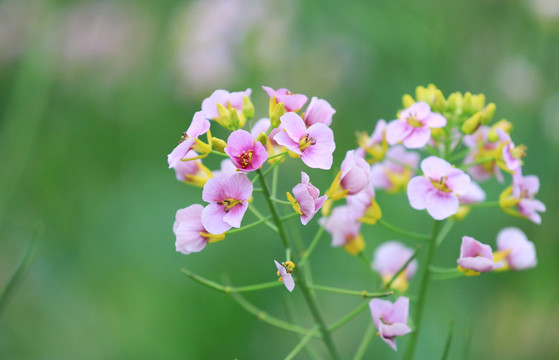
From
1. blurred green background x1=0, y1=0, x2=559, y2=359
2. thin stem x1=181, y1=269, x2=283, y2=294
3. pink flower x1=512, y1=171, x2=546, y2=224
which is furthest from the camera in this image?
blurred green background x1=0, y1=0, x2=559, y2=359

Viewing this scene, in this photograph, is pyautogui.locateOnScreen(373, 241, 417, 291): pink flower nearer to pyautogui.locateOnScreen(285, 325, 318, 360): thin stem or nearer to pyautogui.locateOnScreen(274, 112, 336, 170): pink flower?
pyautogui.locateOnScreen(285, 325, 318, 360): thin stem

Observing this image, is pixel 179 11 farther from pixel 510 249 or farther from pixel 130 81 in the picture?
pixel 510 249

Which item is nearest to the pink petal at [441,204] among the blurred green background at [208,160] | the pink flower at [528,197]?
the pink flower at [528,197]

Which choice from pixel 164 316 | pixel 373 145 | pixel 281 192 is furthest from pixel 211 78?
pixel 373 145

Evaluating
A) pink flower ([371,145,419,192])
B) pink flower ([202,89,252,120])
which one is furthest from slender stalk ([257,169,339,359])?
pink flower ([371,145,419,192])

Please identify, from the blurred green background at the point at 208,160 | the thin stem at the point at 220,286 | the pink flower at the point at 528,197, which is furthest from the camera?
the blurred green background at the point at 208,160

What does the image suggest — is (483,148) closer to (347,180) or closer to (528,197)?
(528,197)

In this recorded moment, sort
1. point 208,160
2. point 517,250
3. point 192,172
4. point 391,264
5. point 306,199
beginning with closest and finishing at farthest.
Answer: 1. point 306,199
2. point 192,172
3. point 517,250
4. point 391,264
5. point 208,160

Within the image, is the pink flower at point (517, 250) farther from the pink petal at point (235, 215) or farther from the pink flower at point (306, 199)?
the pink petal at point (235, 215)

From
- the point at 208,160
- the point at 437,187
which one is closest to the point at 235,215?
the point at 437,187
